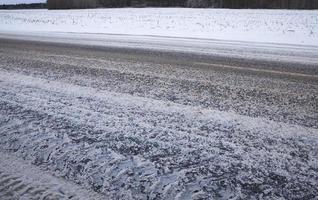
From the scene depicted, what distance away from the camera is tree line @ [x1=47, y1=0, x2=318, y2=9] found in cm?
2566

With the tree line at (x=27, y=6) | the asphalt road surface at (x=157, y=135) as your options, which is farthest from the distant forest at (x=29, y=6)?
the asphalt road surface at (x=157, y=135)

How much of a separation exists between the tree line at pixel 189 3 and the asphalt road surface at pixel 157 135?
24122mm

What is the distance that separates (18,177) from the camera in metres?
1.82

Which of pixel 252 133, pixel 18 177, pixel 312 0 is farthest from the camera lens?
pixel 312 0

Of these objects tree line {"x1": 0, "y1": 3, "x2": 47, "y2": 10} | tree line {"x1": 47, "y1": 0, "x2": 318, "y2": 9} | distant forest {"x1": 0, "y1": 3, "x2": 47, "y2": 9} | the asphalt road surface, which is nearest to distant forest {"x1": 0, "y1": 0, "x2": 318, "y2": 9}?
tree line {"x1": 47, "y1": 0, "x2": 318, "y2": 9}

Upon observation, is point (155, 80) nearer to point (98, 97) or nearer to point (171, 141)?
point (98, 97)

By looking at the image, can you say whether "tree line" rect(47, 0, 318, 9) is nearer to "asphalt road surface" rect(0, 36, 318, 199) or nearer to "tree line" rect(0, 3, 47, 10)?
"tree line" rect(0, 3, 47, 10)

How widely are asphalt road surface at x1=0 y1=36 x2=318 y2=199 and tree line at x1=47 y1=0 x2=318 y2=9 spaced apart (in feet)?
79.1

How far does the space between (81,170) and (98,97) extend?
1673 millimetres

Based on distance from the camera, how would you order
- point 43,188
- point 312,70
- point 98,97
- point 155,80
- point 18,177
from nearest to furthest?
point 43,188 < point 18,177 < point 98,97 < point 155,80 < point 312,70

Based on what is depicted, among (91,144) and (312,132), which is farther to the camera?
(312,132)

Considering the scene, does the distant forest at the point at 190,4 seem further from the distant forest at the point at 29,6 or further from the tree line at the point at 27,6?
the tree line at the point at 27,6

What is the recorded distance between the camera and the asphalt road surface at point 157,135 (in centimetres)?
175

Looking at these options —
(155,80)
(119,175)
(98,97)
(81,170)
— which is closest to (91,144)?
(81,170)
